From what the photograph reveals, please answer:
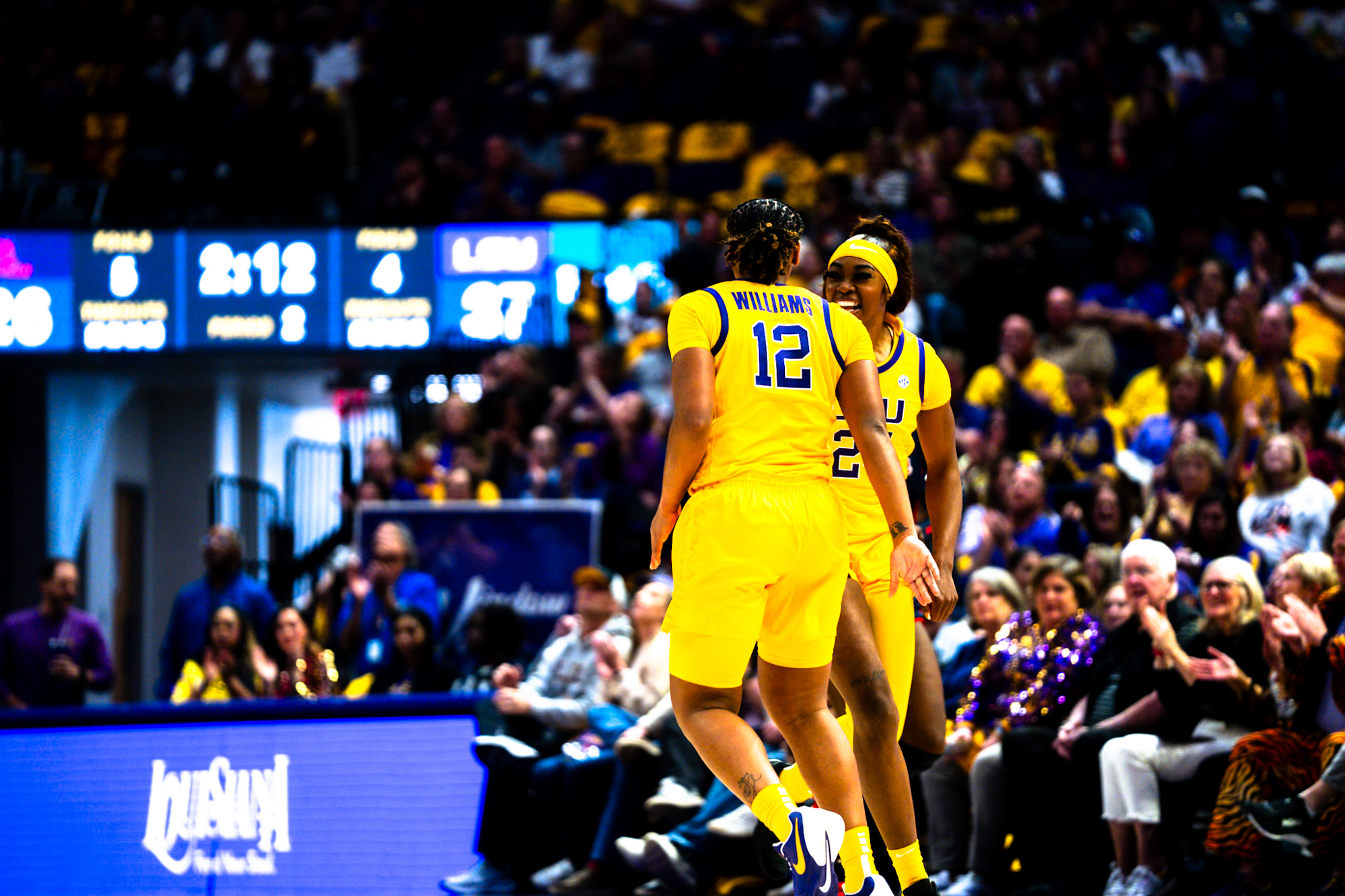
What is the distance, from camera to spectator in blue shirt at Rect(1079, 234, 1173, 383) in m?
11.0

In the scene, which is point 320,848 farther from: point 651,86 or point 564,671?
point 651,86

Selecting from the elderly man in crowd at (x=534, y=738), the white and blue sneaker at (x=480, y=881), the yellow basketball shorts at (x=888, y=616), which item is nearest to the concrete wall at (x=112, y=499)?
the elderly man in crowd at (x=534, y=738)

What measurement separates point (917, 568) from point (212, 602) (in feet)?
23.4

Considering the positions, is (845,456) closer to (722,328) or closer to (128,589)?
(722,328)

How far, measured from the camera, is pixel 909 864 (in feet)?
15.8

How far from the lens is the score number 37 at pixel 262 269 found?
499 inches

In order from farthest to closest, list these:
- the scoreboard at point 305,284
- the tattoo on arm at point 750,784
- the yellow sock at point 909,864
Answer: the scoreboard at point 305,284, the yellow sock at point 909,864, the tattoo on arm at point 750,784

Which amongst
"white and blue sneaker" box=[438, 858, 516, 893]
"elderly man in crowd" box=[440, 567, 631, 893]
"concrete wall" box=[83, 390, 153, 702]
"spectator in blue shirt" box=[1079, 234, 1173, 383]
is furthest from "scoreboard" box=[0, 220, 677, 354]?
"white and blue sneaker" box=[438, 858, 516, 893]

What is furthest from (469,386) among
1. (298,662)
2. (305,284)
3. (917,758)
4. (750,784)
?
(750,784)

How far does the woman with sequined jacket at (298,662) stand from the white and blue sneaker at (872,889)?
17.8ft

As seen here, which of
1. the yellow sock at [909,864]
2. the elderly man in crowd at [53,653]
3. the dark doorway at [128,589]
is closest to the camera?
the yellow sock at [909,864]

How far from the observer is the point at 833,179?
41.5 feet

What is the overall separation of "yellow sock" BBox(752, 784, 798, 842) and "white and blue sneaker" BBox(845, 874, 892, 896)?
26 cm

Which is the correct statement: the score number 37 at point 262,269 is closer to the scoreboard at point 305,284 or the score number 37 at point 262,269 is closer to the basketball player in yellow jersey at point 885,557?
the scoreboard at point 305,284
